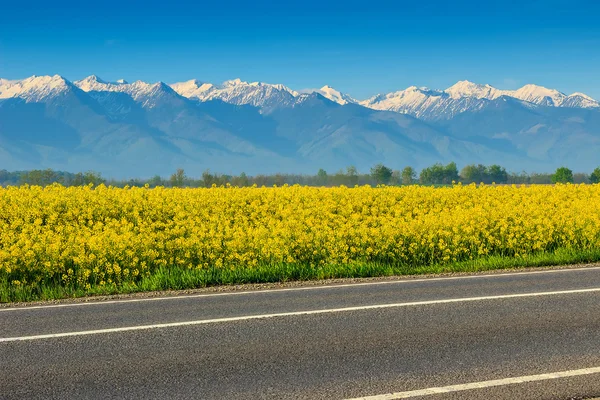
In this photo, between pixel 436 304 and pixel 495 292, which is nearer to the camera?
pixel 436 304

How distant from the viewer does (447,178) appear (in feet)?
518

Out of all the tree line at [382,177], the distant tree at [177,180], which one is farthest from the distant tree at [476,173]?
the distant tree at [177,180]

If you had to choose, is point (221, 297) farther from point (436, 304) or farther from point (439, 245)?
point (439, 245)

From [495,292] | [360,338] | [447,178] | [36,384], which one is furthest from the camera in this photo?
[447,178]

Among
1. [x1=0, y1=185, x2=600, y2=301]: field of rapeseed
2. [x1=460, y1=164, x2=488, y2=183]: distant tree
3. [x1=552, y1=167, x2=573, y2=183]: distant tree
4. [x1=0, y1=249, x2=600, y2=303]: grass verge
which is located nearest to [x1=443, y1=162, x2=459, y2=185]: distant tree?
[x1=460, y1=164, x2=488, y2=183]: distant tree

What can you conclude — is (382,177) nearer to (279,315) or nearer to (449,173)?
(449,173)

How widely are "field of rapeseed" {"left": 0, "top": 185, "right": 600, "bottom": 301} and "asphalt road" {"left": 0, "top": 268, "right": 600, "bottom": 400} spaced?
279cm

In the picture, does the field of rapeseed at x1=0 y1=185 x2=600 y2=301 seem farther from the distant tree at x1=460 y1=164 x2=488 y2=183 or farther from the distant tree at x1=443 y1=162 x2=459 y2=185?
the distant tree at x1=460 y1=164 x2=488 y2=183

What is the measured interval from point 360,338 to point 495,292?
13.0 ft

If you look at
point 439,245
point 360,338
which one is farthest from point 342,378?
point 439,245

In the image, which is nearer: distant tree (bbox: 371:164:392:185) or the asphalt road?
the asphalt road

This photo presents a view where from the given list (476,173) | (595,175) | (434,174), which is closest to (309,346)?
(595,175)

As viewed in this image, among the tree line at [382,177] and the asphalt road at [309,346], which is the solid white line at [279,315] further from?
the tree line at [382,177]

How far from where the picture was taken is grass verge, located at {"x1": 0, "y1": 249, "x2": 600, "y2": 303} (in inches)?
496
